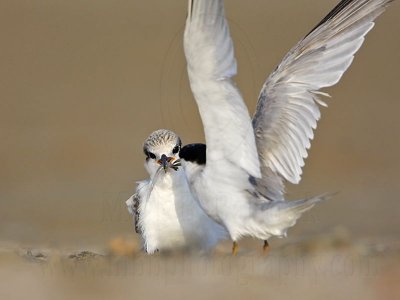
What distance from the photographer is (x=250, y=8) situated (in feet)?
90.5

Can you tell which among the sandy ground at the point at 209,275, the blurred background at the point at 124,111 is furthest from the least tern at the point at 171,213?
the blurred background at the point at 124,111

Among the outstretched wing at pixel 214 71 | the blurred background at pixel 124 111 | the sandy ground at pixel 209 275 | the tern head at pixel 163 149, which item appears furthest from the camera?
the blurred background at pixel 124 111

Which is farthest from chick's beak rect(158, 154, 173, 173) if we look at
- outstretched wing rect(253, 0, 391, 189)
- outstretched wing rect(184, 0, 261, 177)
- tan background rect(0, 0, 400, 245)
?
tan background rect(0, 0, 400, 245)

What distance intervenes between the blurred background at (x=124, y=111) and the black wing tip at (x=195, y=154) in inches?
134

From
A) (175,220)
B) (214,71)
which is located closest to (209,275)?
(214,71)

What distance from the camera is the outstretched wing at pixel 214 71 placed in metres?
8.31

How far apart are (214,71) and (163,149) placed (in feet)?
6.09

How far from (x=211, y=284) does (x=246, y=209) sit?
1.17 metres

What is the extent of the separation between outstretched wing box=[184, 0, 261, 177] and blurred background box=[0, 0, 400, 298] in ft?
13.2

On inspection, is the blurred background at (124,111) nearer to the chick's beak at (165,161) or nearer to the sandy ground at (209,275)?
the chick's beak at (165,161)

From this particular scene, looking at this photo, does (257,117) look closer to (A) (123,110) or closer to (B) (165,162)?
(B) (165,162)

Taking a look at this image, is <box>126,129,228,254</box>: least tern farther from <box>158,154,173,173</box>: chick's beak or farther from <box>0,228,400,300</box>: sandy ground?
<box>0,228,400,300</box>: sandy ground

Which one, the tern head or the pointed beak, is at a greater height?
the tern head

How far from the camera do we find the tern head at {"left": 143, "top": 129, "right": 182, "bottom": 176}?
32.9 feet
